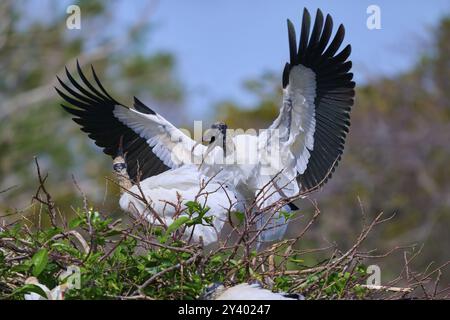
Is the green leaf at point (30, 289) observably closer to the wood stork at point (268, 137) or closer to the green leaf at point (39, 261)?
the green leaf at point (39, 261)

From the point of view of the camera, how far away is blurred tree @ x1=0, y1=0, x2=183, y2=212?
59.2ft

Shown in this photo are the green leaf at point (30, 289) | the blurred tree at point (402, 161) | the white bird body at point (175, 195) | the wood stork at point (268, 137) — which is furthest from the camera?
the blurred tree at point (402, 161)

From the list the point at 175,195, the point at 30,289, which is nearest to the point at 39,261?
the point at 30,289

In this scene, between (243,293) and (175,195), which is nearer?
(243,293)

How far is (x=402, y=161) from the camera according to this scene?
1605 centimetres

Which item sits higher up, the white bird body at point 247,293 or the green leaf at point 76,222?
the green leaf at point 76,222

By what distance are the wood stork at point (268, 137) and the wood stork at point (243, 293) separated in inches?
53.0

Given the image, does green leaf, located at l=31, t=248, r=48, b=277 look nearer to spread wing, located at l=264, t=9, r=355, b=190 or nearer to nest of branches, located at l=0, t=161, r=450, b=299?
nest of branches, located at l=0, t=161, r=450, b=299

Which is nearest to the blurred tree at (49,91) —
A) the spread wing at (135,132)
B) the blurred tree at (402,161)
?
the blurred tree at (402,161)

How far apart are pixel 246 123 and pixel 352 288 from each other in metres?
13.2

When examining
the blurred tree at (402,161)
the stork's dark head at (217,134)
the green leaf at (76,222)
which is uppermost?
the stork's dark head at (217,134)

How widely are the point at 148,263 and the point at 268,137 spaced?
2183 mm

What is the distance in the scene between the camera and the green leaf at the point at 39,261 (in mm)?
3975

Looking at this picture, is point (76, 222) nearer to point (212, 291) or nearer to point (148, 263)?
point (148, 263)
